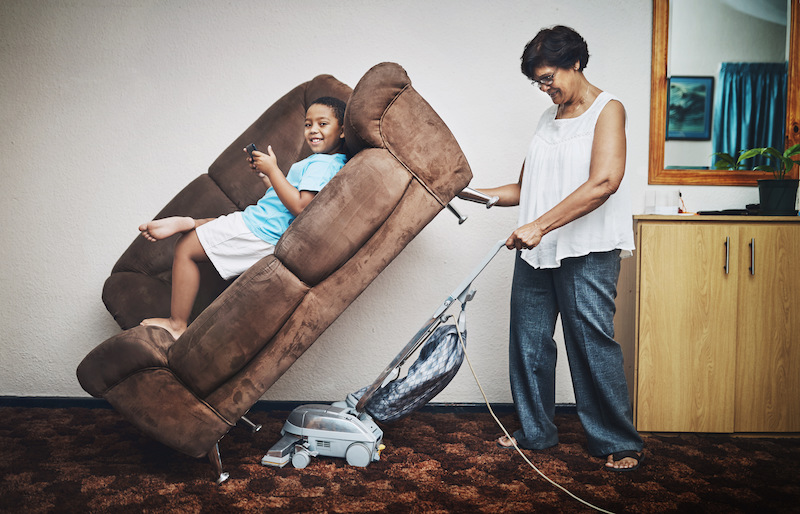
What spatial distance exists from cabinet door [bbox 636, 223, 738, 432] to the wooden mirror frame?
0.39m

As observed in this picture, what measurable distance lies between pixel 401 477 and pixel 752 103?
2.05 metres

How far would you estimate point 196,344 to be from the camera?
4.34 feet

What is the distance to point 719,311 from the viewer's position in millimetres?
1807

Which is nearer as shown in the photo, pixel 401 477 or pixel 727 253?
pixel 401 477

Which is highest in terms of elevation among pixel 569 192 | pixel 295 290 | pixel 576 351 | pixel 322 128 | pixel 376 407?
pixel 322 128

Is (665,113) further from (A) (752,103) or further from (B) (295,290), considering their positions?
(B) (295,290)

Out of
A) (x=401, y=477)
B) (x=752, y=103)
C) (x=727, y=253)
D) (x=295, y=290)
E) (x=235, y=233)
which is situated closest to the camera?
(x=295, y=290)

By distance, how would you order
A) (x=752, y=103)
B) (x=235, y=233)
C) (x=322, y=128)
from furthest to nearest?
(x=752, y=103), (x=322, y=128), (x=235, y=233)

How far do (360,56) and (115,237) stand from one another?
1.32 metres

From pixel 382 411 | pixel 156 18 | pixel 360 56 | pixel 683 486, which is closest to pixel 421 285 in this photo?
pixel 382 411

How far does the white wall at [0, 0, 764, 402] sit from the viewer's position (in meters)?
2.13

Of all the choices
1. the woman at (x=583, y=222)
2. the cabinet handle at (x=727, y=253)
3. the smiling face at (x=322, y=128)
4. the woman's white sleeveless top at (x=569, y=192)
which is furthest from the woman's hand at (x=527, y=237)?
the cabinet handle at (x=727, y=253)

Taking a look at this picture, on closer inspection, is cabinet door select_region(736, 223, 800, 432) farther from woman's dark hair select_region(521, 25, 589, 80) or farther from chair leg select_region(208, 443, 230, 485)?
chair leg select_region(208, 443, 230, 485)

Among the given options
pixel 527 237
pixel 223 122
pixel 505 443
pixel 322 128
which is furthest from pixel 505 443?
pixel 223 122
